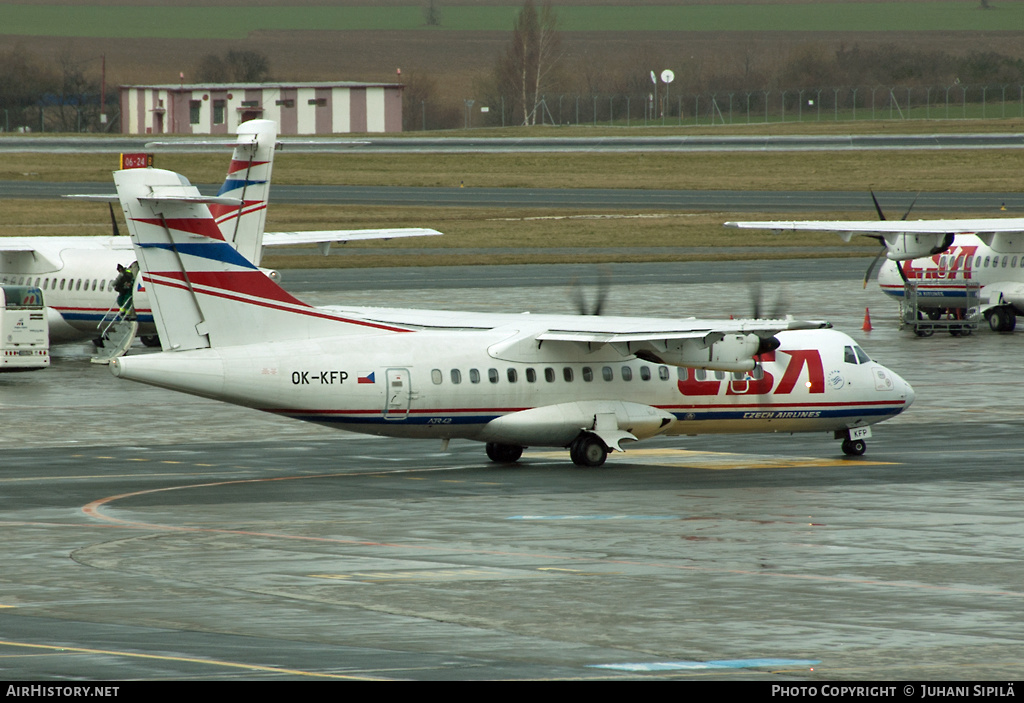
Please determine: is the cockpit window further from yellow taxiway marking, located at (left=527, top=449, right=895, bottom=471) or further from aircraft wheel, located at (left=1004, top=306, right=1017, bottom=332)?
aircraft wheel, located at (left=1004, top=306, right=1017, bottom=332)

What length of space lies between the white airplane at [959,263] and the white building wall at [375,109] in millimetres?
123365

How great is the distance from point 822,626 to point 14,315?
31951 mm

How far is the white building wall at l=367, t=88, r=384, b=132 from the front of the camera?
17562 centimetres

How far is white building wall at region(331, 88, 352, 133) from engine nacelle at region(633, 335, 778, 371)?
14679cm

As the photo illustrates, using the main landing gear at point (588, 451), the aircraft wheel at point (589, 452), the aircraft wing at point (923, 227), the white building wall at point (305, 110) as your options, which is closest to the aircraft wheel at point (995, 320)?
the aircraft wing at point (923, 227)

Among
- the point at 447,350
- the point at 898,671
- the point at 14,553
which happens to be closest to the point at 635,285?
the point at 447,350

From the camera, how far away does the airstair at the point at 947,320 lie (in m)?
55.4

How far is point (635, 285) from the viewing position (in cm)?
6831

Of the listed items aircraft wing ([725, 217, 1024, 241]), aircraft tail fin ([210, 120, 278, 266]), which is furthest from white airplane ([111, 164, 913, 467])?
aircraft wing ([725, 217, 1024, 241])

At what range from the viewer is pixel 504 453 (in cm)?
3173

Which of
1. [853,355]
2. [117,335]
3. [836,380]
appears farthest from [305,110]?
[836,380]

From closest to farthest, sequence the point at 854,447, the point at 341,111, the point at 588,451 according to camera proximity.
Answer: the point at 588,451, the point at 854,447, the point at 341,111

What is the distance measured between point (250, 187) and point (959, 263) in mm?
27436

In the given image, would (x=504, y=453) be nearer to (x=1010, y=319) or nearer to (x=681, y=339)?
(x=681, y=339)
